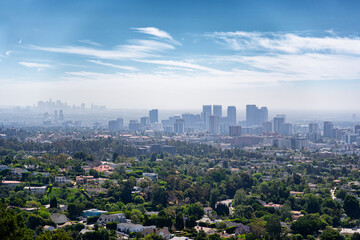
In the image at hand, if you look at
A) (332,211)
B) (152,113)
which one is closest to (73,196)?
(332,211)

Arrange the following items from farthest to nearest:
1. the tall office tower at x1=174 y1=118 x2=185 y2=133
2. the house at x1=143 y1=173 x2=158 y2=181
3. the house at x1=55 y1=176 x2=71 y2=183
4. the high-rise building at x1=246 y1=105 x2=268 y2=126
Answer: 1. the high-rise building at x1=246 y1=105 x2=268 y2=126
2. the tall office tower at x1=174 y1=118 x2=185 y2=133
3. the house at x1=143 y1=173 x2=158 y2=181
4. the house at x1=55 y1=176 x2=71 y2=183

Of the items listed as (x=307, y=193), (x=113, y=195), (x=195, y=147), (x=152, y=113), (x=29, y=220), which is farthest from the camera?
(x=152, y=113)

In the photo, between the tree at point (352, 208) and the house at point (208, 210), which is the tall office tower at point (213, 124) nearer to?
the house at point (208, 210)

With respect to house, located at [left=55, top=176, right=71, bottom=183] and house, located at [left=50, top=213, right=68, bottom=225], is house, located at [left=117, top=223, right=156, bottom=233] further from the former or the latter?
house, located at [left=55, top=176, right=71, bottom=183]

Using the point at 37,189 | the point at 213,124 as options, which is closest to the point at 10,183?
the point at 37,189

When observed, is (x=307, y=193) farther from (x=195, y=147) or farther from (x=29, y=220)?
(x=195, y=147)

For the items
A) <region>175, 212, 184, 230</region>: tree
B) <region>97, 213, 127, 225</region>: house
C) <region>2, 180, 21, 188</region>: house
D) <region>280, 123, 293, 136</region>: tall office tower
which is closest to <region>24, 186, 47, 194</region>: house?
<region>2, 180, 21, 188</region>: house
